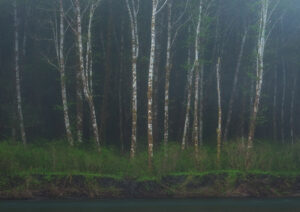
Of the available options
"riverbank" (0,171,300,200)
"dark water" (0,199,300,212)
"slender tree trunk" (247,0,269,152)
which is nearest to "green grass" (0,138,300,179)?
"riverbank" (0,171,300,200)

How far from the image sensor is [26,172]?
19.0 metres

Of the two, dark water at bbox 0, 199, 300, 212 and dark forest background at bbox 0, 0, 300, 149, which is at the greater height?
dark forest background at bbox 0, 0, 300, 149

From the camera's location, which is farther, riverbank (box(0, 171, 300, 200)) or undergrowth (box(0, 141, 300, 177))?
undergrowth (box(0, 141, 300, 177))

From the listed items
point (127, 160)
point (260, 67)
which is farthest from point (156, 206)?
point (260, 67)

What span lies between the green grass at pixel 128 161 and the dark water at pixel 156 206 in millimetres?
1720

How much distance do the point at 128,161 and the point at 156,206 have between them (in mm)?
4250

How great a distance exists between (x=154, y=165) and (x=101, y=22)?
14.9m

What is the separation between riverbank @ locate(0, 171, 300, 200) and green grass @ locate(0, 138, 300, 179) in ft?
0.89

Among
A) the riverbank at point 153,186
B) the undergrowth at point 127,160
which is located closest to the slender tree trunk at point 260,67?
the undergrowth at point 127,160

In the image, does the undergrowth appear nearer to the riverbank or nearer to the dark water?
the riverbank

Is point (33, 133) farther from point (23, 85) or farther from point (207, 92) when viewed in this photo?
point (207, 92)

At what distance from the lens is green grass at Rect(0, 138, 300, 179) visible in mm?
19703

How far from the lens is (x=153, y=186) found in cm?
1978

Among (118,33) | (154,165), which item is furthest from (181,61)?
(154,165)
